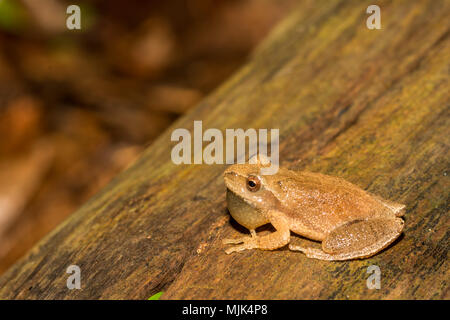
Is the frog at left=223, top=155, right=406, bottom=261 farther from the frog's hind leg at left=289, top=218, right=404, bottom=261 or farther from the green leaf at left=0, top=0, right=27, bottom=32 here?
the green leaf at left=0, top=0, right=27, bottom=32

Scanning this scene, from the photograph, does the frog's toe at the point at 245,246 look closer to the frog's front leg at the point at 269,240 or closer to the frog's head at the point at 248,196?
the frog's front leg at the point at 269,240

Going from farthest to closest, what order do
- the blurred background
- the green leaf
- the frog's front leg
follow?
the green leaf, the blurred background, the frog's front leg

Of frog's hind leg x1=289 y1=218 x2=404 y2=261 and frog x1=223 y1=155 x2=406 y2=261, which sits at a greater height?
frog x1=223 y1=155 x2=406 y2=261

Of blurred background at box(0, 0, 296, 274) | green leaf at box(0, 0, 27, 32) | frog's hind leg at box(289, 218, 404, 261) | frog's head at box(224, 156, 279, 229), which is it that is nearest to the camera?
frog's hind leg at box(289, 218, 404, 261)

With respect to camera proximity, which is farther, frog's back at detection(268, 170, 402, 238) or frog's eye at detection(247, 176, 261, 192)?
frog's eye at detection(247, 176, 261, 192)

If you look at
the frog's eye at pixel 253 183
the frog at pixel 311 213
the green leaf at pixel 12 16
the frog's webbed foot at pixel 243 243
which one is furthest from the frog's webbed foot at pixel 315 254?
the green leaf at pixel 12 16

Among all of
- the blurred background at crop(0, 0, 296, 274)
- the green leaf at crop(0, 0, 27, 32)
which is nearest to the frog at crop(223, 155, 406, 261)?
the blurred background at crop(0, 0, 296, 274)

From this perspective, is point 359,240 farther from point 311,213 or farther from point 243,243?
point 243,243
